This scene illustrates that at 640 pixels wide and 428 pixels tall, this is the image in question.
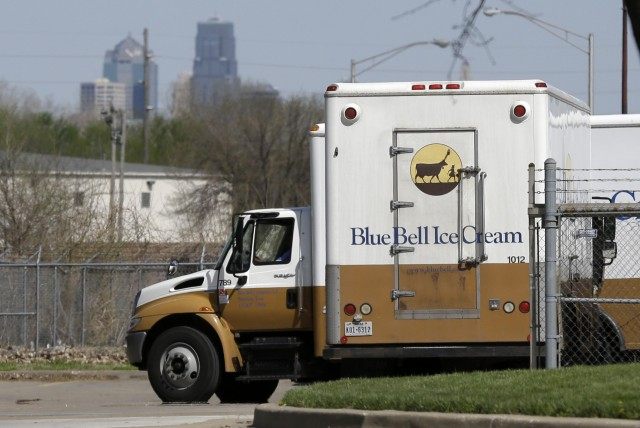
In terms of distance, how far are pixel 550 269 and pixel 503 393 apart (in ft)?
7.80

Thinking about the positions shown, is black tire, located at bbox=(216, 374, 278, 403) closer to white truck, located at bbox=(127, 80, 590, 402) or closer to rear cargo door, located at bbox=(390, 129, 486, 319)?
white truck, located at bbox=(127, 80, 590, 402)

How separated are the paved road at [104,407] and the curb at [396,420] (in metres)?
0.85

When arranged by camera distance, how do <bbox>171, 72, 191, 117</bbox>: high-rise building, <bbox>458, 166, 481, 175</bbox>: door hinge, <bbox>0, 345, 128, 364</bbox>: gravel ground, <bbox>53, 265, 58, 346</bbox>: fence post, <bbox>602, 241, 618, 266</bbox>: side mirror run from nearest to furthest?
<bbox>458, 166, 481, 175</bbox>: door hinge
<bbox>602, 241, 618, 266</bbox>: side mirror
<bbox>0, 345, 128, 364</bbox>: gravel ground
<bbox>53, 265, 58, 346</bbox>: fence post
<bbox>171, 72, 191, 117</bbox>: high-rise building

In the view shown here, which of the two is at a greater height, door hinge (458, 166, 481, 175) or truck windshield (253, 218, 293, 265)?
door hinge (458, 166, 481, 175)

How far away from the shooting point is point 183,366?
1591 cm

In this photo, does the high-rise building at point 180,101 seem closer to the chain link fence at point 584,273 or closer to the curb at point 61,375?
the curb at point 61,375

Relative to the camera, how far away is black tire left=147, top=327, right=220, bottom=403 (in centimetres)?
1581

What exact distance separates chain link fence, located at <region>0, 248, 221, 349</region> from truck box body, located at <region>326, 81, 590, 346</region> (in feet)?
43.6

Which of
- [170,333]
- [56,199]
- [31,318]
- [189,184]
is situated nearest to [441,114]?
[170,333]

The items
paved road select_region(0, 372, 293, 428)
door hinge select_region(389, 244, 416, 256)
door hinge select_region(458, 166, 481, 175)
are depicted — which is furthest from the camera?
door hinge select_region(389, 244, 416, 256)

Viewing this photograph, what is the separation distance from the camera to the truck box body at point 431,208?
13883mm

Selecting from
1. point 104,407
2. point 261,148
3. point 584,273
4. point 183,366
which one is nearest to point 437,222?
point 584,273

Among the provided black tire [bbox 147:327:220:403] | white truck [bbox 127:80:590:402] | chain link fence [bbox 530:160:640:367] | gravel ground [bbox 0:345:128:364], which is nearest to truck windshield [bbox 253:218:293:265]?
black tire [bbox 147:327:220:403]

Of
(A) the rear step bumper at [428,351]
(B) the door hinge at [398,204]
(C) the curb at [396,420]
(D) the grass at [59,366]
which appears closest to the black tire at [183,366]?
(A) the rear step bumper at [428,351]
